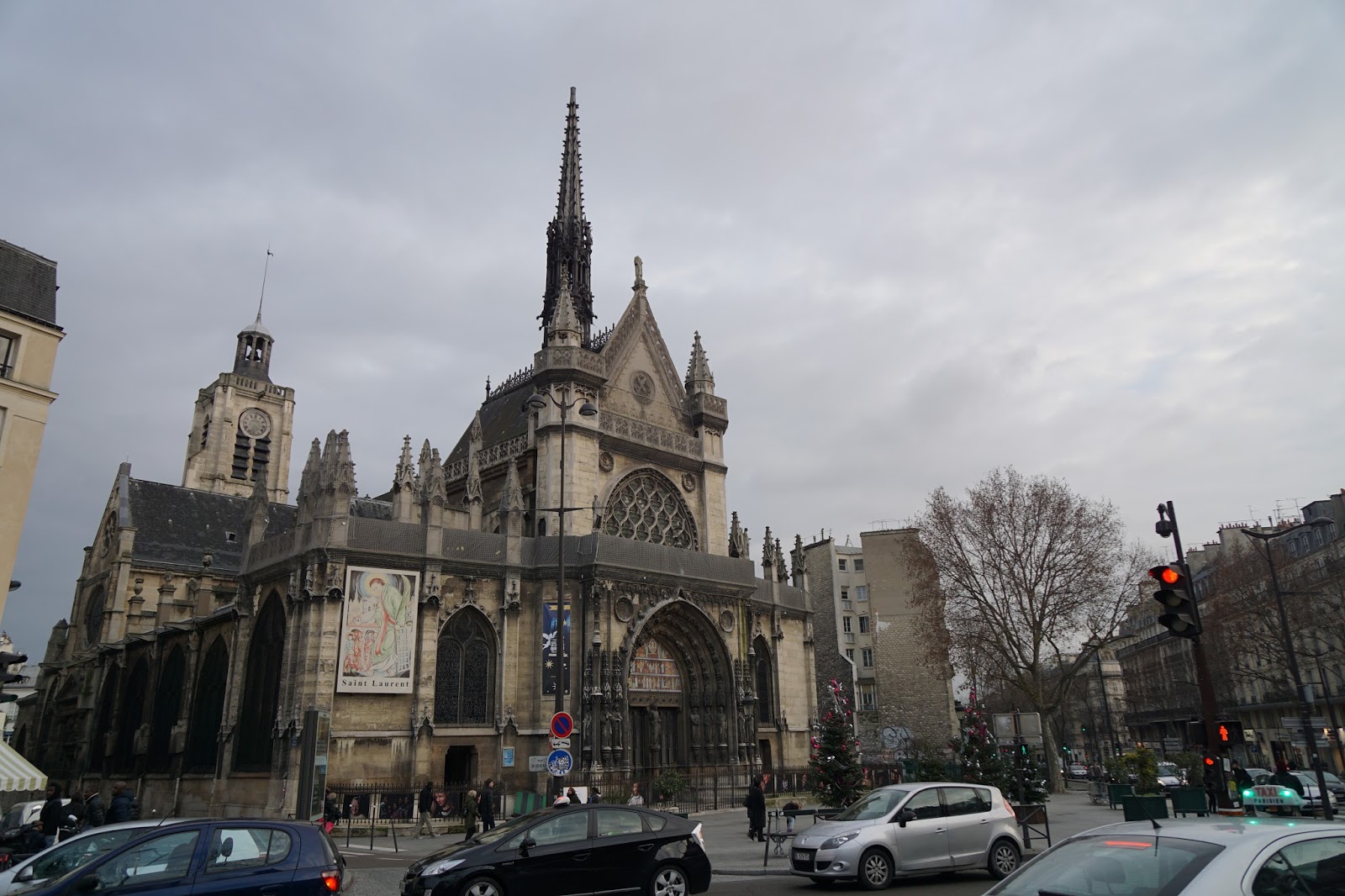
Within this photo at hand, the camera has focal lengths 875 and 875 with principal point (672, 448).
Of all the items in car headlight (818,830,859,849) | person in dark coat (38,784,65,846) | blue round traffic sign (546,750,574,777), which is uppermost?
blue round traffic sign (546,750,574,777)

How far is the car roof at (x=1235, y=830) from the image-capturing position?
4.39m

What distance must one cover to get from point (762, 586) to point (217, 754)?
63.2 feet

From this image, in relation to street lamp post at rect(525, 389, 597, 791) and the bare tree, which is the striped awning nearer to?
street lamp post at rect(525, 389, 597, 791)

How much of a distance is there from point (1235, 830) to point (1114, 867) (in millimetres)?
653

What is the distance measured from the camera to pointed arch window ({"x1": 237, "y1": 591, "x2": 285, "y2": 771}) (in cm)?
2448

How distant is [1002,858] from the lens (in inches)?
466

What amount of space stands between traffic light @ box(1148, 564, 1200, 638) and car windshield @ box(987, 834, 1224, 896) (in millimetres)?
7324

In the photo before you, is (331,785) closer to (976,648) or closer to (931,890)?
(931,890)

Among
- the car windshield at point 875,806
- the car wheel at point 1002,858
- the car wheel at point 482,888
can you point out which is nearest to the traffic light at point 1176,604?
the car wheel at point 1002,858

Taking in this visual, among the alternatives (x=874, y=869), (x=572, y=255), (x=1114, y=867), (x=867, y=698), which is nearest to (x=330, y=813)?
(x=874, y=869)

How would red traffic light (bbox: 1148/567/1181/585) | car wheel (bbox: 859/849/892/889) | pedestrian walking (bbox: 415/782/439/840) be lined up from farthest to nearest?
pedestrian walking (bbox: 415/782/439/840) < red traffic light (bbox: 1148/567/1181/585) < car wheel (bbox: 859/849/892/889)

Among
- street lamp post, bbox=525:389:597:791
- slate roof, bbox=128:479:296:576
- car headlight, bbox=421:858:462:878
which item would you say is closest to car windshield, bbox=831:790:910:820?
street lamp post, bbox=525:389:597:791

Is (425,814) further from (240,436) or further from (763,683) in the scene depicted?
(240,436)

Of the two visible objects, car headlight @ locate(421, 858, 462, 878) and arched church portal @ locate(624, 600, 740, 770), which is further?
arched church portal @ locate(624, 600, 740, 770)
